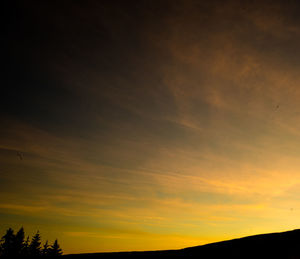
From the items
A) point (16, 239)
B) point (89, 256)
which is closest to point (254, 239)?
point (89, 256)

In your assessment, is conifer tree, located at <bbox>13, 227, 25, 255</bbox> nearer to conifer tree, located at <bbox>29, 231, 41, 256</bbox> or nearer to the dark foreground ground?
conifer tree, located at <bbox>29, 231, 41, 256</bbox>

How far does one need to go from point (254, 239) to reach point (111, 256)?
3.71m

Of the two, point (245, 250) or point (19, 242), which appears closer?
point (245, 250)

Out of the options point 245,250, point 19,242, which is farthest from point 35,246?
point 245,250

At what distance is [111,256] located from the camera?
20.3ft

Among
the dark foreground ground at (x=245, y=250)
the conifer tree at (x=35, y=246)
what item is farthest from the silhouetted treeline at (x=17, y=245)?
the dark foreground ground at (x=245, y=250)

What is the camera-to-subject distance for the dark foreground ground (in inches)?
187

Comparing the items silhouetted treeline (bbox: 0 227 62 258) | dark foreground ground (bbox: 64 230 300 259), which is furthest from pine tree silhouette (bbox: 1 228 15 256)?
dark foreground ground (bbox: 64 230 300 259)

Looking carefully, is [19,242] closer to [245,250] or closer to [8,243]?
[8,243]

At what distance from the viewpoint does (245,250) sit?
16.8 ft

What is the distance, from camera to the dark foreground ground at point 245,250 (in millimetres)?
4742

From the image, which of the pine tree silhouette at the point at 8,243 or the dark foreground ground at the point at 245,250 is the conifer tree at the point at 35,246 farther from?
the dark foreground ground at the point at 245,250

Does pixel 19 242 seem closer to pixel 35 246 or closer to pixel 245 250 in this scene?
pixel 35 246

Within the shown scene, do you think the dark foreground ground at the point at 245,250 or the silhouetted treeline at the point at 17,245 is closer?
the dark foreground ground at the point at 245,250
